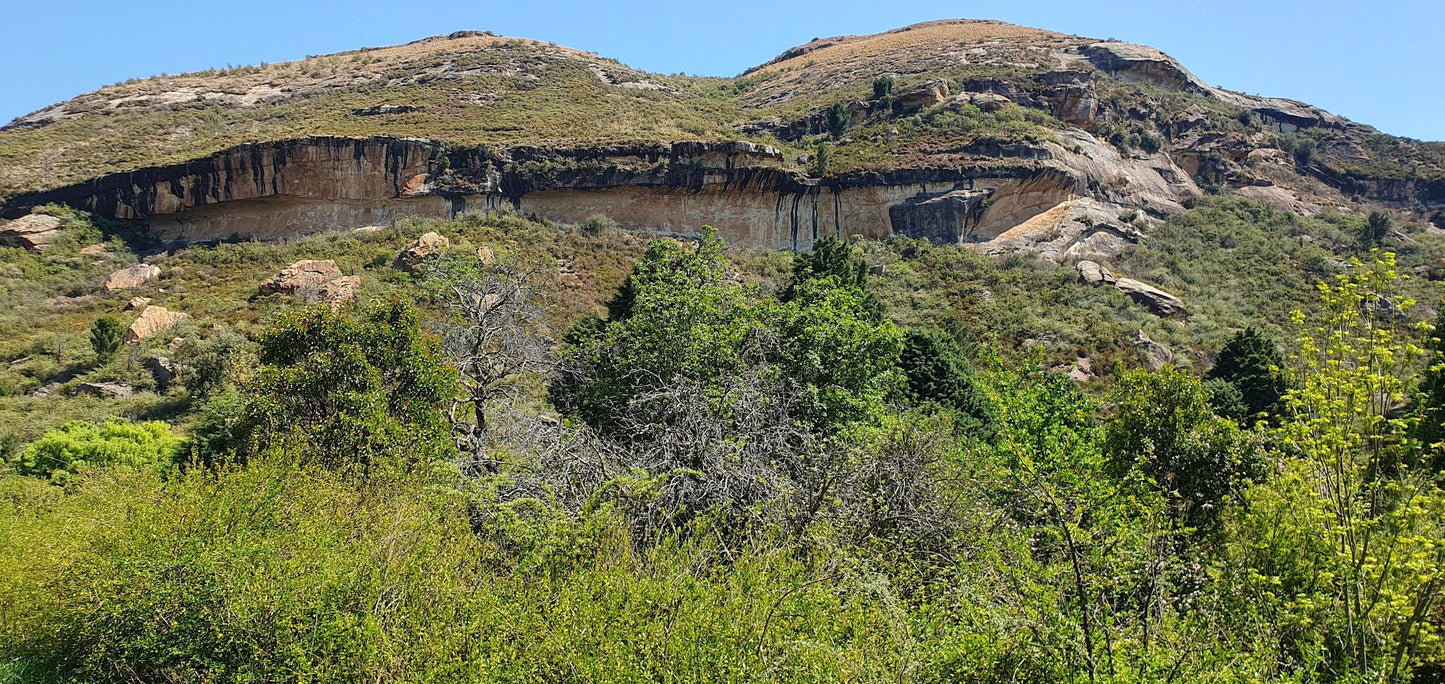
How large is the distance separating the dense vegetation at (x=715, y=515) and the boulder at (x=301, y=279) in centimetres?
1335

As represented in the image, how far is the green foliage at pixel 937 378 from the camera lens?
1969 centimetres

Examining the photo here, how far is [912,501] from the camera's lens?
898 centimetres

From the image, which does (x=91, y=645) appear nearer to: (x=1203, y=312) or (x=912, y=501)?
(x=912, y=501)

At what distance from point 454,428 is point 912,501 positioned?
8081 millimetres

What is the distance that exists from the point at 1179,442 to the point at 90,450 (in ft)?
72.8

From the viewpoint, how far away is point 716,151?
44.5 metres

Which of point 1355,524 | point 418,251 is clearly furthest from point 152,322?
point 1355,524

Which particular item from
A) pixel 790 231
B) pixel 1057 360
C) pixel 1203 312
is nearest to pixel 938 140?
pixel 790 231

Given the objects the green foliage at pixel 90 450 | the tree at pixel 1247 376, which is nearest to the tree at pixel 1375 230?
the tree at pixel 1247 376

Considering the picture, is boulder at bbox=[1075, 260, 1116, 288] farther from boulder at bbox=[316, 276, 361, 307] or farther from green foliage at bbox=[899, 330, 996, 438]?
boulder at bbox=[316, 276, 361, 307]

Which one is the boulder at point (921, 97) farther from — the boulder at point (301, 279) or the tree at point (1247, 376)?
the boulder at point (301, 279)

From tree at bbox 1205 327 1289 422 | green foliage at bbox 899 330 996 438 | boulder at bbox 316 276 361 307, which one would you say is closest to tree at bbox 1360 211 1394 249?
tree at bbox 1205 327 1289 422

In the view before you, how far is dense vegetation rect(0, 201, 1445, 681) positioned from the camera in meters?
5.15

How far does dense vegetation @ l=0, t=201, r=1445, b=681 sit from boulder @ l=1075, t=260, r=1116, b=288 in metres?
19.3
